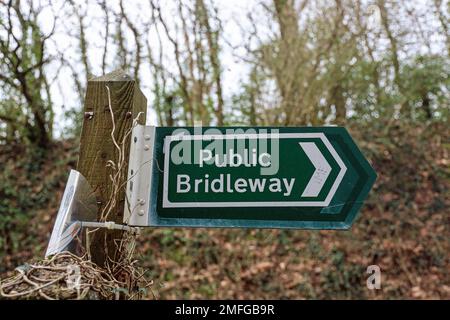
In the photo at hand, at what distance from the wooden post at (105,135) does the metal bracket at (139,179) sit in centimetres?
2

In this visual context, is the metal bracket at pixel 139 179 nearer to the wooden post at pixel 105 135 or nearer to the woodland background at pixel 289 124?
the wooden post at pixel 105 135

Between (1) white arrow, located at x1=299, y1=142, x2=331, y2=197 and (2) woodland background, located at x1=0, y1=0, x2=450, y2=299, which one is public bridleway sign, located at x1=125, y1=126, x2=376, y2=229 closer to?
(1) white arrow, located at x1=299, y1=142, x2=331, y2=197

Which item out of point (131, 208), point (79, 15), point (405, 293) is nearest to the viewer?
point (131, 208)

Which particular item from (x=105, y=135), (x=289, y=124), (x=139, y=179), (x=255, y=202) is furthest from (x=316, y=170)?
(x=289, y=124)

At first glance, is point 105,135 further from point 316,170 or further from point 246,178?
point 316,170

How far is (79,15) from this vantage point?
656 cm

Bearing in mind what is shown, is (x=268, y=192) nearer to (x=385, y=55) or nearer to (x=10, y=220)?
(x=10, y=220)

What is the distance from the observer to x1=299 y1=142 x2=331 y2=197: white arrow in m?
1.54

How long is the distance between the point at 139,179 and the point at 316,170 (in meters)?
0.56

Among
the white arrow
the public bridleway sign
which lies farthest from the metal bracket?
the white arrow

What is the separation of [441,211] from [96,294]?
6.40m

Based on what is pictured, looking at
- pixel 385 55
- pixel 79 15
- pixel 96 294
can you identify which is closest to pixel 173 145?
pixel 96 294

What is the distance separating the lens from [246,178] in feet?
5.13

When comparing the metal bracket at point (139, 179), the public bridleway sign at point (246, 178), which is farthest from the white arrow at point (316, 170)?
the metal bracket at point (139, 179)
